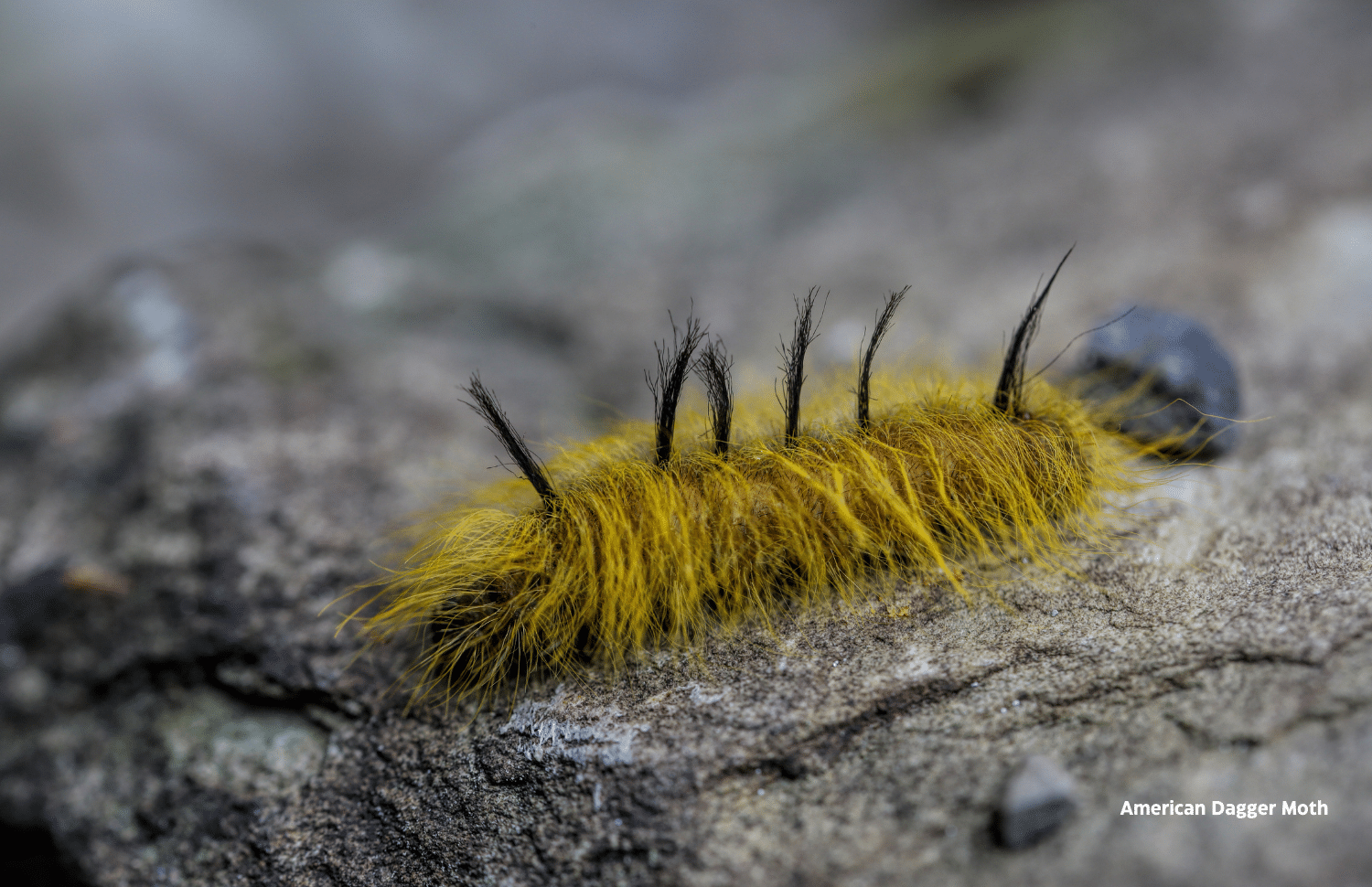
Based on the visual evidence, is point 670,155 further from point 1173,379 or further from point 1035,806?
point 1035,806

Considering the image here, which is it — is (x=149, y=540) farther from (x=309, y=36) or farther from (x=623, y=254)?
(x=309, y=36)

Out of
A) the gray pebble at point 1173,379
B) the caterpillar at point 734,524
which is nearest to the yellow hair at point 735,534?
the caterpillar at point 734,524

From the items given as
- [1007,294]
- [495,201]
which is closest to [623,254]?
[495,201]

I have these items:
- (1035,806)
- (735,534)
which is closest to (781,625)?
(735,534)

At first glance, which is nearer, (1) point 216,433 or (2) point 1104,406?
(2) point 1104,406

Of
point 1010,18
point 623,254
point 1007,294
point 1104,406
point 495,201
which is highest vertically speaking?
point 1010,18

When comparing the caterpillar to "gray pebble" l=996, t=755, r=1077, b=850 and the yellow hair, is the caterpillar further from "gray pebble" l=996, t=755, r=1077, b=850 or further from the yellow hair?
"gray pebble" l=996, t=755, r=1077, b=850

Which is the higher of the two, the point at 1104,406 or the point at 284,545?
the point at 1104,406
